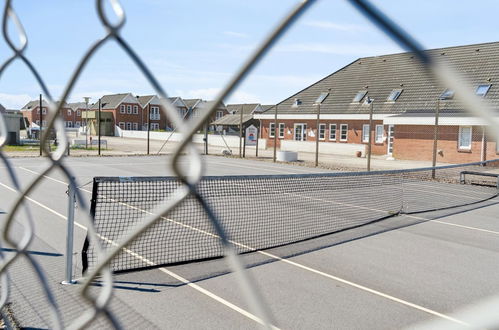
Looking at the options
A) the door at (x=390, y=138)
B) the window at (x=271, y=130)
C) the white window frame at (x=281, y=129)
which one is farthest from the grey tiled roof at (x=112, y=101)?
the door at (x=390, y=138)

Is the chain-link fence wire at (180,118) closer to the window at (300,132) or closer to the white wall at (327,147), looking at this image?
the white wall at (327,147)

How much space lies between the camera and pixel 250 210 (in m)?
10.9

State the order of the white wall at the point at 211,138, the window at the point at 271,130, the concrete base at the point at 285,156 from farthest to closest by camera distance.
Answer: the white wall at the point at 211,138 → the window at the point at 271,130 → the concrete base at the point at 285,156

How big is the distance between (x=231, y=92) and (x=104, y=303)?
70 cm

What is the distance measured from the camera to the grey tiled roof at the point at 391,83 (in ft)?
93.9

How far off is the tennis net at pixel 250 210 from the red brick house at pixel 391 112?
25.2ft

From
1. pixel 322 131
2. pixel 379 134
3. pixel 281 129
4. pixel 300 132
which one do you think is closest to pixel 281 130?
pixel 281 129

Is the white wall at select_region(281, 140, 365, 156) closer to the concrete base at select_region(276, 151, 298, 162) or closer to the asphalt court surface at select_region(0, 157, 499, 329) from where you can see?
the concrete base at select_region(276, 151, 298, 162)

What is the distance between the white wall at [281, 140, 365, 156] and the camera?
32725 mm

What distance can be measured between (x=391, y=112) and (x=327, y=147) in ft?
17.7

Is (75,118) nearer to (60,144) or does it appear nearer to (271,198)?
(271,198)

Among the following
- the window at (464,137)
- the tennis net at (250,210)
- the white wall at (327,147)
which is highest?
the window at (464,137)

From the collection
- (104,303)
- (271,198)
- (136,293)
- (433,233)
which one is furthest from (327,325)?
(271,198)

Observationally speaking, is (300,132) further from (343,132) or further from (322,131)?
(343,132)
